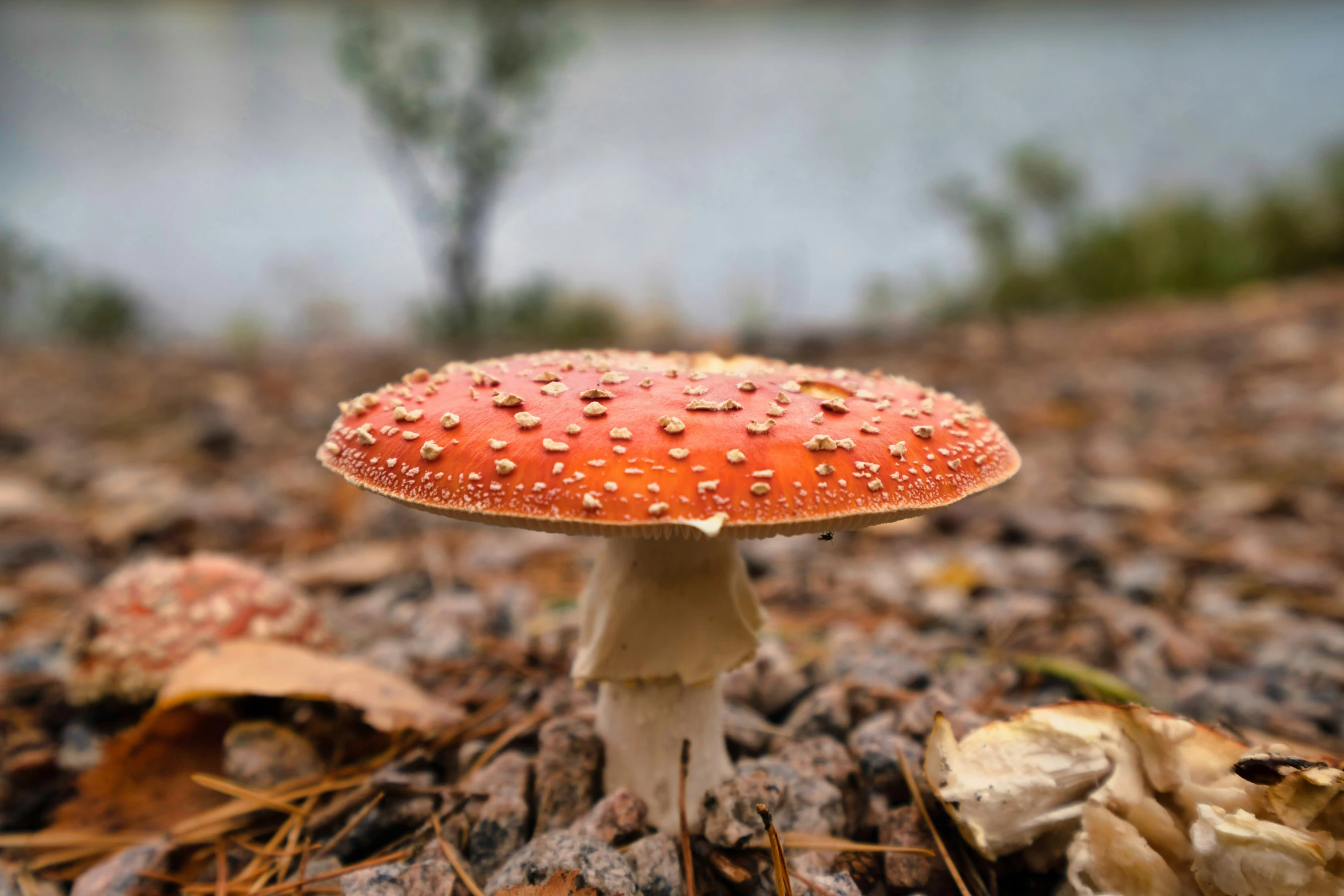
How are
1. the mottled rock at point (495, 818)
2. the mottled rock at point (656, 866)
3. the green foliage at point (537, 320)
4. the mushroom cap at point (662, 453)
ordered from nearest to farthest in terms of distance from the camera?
the mushroom cap at point (662, 453) → the mottled rock at point (656, 866) → the mottled rock at point (495, 818) → the green foliage at point (537, 320)

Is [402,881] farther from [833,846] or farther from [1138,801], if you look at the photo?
[1138,801]

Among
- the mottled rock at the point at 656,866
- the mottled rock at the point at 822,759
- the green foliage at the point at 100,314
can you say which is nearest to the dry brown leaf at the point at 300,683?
the mottled rock at the point at 656,866

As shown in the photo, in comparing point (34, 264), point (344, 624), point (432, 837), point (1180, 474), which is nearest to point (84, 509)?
point (344, 624)

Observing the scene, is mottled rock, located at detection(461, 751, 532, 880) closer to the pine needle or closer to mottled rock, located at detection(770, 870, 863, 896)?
the pine needle

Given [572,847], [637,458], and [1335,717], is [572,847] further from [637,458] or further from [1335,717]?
[1335,717]

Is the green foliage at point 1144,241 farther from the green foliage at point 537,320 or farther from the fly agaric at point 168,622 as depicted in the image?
the fly agaric at point 168,622

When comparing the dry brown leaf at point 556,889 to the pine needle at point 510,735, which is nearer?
the dry brown leaf at point 556,889

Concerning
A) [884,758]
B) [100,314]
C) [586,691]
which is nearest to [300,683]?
[586,691]
